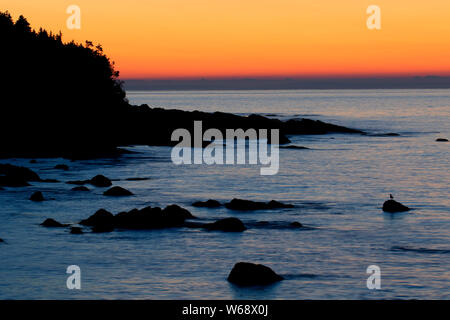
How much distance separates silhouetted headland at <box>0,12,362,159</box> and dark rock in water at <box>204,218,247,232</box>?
4794 centimetres

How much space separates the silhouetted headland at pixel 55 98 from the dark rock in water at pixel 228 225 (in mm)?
47938

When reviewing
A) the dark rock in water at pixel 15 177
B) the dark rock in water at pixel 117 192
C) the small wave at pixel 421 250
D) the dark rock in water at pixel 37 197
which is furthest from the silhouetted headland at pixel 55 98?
the small wave at pixel 421 250

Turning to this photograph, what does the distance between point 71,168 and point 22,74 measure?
69.7 feet

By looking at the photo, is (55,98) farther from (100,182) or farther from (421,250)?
(421,250)

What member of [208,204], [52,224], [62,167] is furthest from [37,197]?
[62,167]

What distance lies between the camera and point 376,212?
42.7 meters

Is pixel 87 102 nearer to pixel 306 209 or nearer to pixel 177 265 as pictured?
pixel 306 209

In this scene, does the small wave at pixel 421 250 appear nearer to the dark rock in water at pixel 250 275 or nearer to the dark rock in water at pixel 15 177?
the dark rock in water at pixel 250 275

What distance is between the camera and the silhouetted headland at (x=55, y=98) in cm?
8281

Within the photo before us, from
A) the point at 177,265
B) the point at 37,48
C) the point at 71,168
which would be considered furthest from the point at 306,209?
the point at 37,48

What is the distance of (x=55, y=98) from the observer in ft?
282

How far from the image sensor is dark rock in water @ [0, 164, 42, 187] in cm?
5234

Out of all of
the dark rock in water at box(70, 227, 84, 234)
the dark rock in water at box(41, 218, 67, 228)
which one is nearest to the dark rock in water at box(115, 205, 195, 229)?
the dark rock in water at box(70, 227, 84, 234)

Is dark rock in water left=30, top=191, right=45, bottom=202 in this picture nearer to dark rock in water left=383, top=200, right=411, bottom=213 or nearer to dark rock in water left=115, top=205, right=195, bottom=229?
dark rock in water left=115, top=205, right=195, bottom=229
